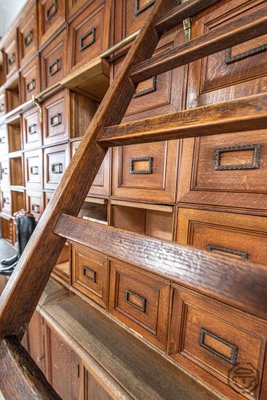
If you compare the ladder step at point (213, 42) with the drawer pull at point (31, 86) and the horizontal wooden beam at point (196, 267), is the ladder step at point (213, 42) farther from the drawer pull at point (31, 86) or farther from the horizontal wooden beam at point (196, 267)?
the drawer pull at point (31, 86)

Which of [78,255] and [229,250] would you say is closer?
[229,250]

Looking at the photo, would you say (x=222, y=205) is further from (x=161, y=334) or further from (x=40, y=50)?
(x=40, y=50)

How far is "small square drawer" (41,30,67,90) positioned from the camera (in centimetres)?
97

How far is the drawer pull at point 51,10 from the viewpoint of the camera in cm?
100

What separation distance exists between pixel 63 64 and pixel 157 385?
4.93 feet

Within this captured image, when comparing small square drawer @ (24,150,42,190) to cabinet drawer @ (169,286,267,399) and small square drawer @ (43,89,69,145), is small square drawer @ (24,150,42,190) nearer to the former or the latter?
small square drawer @ (43,89,69,145)

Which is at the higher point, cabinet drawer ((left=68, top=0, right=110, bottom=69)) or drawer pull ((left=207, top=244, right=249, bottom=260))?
cabinet drawer ((left=68, top=0, right=110, bottom=69))

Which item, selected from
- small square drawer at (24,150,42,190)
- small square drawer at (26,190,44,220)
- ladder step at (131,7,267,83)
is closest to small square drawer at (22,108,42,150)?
small square drawer at (24,150,42,190)

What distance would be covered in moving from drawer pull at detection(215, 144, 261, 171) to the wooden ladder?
0.22 metres

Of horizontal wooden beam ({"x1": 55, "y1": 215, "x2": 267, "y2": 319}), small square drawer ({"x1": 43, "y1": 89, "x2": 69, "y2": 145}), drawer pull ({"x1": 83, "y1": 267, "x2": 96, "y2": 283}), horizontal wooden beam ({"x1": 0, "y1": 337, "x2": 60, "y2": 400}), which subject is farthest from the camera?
small square drawer ({"x1": 43, "y1": 89, "x2": 69, "y2": 145})

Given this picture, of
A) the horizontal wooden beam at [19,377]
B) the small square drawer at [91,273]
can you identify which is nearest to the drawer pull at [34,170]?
the small square drawer at [91,273]

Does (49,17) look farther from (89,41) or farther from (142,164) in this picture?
(142,164)

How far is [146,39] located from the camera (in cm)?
52

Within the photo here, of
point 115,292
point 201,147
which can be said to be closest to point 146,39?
point 201,147
